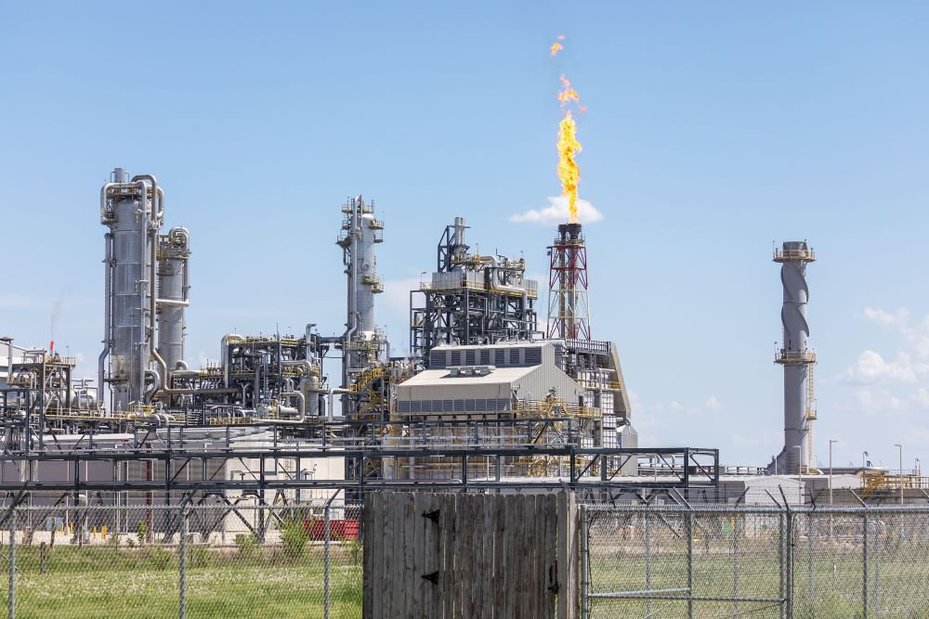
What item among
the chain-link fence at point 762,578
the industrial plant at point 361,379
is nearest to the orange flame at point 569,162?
the industrial plant at point 361,379

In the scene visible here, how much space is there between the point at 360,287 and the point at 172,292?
1090 centimetres

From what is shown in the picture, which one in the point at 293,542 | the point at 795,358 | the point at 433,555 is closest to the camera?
the point at 433,555

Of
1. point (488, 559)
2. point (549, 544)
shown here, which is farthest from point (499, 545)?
point (549, 544)

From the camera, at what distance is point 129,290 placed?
7638 cm

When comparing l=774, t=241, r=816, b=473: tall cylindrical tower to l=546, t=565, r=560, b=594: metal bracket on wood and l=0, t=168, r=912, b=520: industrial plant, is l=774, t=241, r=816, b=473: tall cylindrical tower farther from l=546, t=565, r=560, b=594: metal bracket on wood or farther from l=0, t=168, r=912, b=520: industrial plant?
l=546, t=565, r=560, b=594: metal bracket on wood

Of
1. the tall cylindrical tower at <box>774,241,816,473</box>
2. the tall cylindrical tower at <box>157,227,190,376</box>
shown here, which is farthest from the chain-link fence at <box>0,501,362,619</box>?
the tall cylindrical tower at <box>774,241,816,473</box>

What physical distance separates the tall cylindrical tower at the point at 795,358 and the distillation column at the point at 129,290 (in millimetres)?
36755

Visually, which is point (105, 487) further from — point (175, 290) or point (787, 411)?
point (787, 411)

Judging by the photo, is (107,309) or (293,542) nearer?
(293,542)

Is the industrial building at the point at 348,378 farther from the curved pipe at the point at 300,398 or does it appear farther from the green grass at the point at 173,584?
the green grass at the point at 173,584

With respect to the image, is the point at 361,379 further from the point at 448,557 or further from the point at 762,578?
the point at 448,557

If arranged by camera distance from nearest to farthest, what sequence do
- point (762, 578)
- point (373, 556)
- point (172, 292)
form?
point (373, 556)
point (762, 578)
point (172, 292)

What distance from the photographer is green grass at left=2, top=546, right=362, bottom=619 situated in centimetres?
2375

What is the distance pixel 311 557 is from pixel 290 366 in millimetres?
43876
